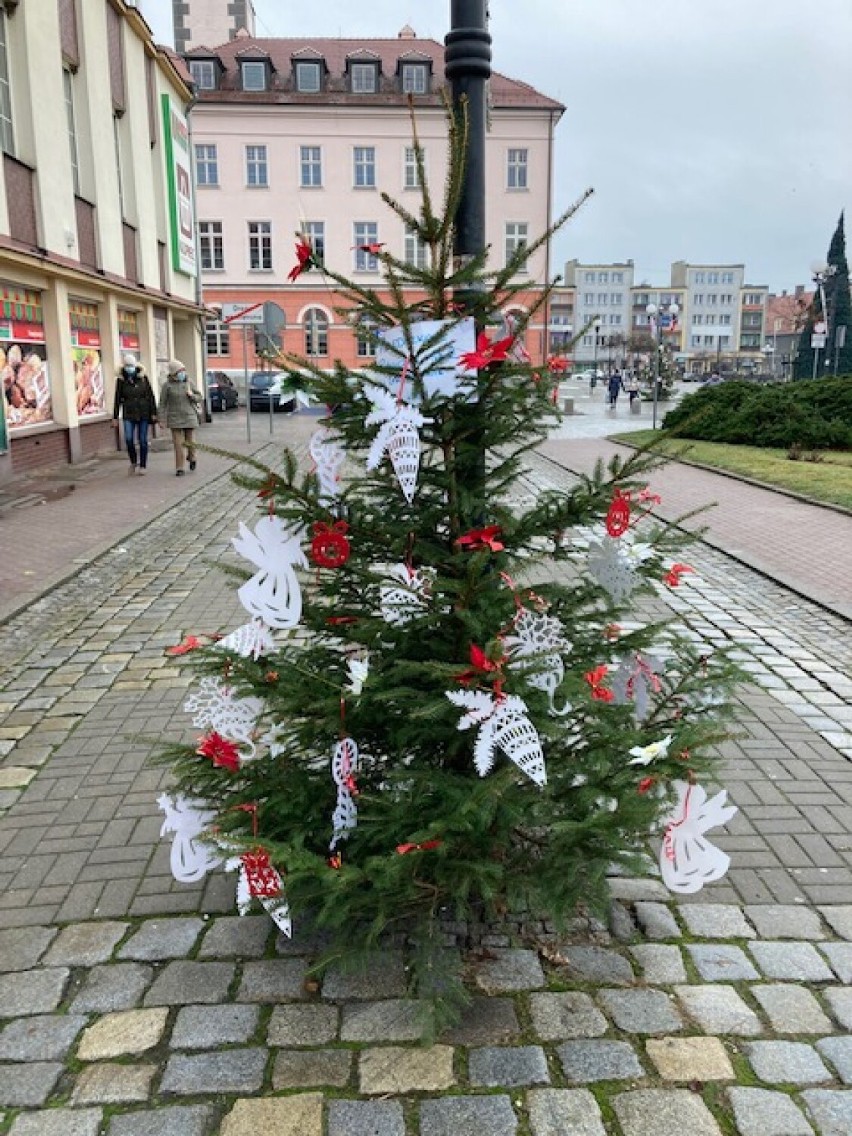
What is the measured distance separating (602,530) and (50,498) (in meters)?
11.9

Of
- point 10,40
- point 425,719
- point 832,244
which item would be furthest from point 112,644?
point 832,244

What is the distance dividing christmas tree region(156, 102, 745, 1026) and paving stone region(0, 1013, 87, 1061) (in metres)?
0.59

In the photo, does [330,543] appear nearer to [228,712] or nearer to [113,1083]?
[228,712]

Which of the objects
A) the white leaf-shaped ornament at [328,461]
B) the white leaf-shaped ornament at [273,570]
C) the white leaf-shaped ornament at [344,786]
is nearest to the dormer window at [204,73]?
the white leaf-shaped ornament at [328,461]

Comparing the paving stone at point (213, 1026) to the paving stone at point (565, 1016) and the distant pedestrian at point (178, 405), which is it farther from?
the distant pedestrian at point (178, 405)

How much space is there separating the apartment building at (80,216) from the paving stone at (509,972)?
40.9 ft

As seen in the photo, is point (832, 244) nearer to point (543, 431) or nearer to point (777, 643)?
point (777, 643)

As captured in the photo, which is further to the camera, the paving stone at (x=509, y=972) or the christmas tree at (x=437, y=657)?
the paving stone at (x=509, y=972)

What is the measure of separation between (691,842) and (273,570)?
1556 mm

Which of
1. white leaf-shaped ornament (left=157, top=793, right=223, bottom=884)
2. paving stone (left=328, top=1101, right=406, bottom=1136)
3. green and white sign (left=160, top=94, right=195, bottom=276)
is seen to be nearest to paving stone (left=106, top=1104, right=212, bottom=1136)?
paving stone (left=328, top=1101, right=406, bottom=1136)

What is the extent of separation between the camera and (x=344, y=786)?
9.34 ft

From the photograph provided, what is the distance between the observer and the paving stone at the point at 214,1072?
2.54 m

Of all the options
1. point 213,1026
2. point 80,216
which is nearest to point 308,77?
point 80,216

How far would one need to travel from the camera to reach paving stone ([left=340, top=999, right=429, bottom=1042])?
2.73 meters
